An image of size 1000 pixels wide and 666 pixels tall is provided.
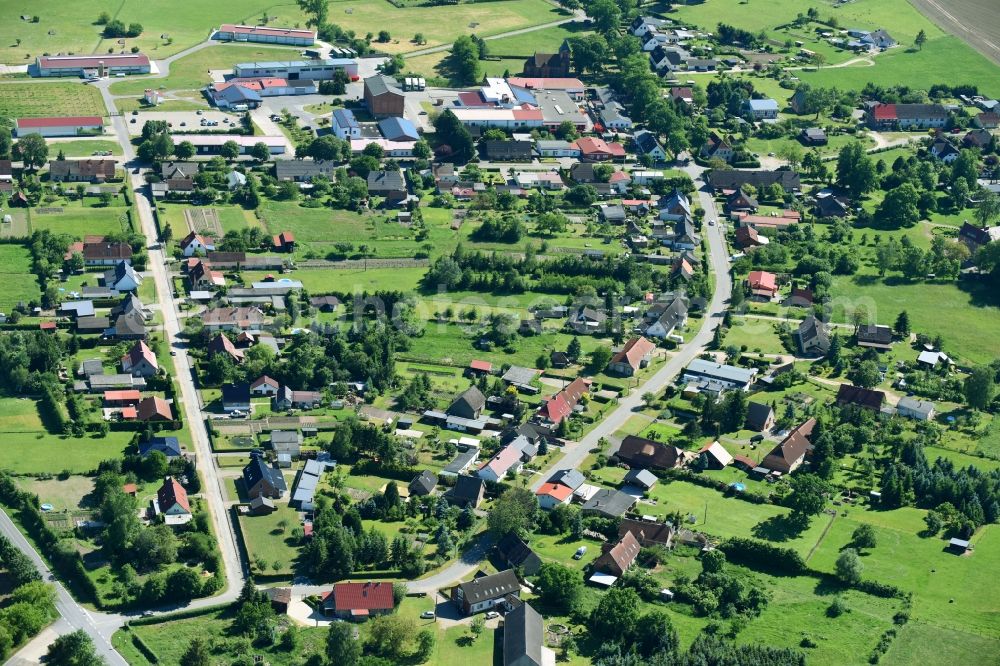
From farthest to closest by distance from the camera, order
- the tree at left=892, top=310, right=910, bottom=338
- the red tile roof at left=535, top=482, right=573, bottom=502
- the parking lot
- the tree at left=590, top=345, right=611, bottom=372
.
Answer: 1. the parking lot
2. the tree at left=892, top=310, right=910, bottom=338
3. the tree at left=590, top=345, right=611, bottom=372
4. the red tile roof at left=535, top=482, right=573, bottom=502

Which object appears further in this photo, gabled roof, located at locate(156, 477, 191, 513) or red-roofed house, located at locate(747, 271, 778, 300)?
red-roofed house, located at locate(747, 271, 778, 300)

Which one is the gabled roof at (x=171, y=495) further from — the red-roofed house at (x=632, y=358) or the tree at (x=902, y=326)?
the tree at (x=902, y=326)

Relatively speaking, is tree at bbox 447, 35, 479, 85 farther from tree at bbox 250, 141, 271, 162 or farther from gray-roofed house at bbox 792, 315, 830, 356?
gray-roofed house at bbox 792, 315, 830, 356

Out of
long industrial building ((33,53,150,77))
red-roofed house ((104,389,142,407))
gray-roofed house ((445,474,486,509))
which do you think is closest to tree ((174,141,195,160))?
long industrial building ((33,53,150,77))

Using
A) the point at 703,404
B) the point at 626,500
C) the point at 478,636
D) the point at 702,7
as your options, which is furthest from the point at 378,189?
the point at 702,7

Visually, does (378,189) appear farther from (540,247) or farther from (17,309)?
(17,309)
